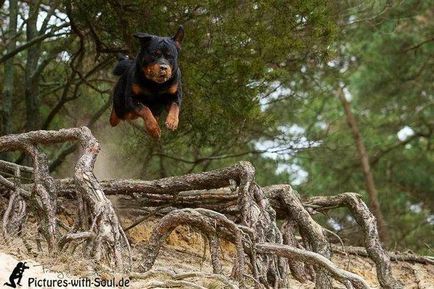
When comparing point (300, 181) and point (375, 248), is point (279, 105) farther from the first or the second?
point (375, 248)

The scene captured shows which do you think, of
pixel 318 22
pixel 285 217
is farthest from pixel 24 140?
pixel 318 22

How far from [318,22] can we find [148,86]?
222 cm

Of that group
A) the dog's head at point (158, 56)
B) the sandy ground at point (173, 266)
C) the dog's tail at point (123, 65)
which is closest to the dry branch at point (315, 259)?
the sandy ground at point (173, 266)

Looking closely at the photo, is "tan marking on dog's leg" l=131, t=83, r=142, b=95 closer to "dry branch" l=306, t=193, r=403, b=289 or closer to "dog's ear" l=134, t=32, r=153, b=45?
"dog's ear" l=134, t=32, r=153, b=45

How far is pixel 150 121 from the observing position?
7594 millimetres

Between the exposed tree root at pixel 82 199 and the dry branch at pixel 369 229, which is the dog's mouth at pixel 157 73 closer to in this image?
the exposed tree root at pixel 82 199

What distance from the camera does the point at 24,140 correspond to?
245 inches

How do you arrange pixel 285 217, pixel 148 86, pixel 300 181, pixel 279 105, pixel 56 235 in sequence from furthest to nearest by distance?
pixel 300 181, pixel 279 105, pixel 148 86, pixel 285 217, pixel 56 235

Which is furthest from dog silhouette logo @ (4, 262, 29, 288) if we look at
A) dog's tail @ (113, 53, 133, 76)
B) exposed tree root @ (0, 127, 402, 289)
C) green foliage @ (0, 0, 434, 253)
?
green foliage @ (0, 0, 434, 253)

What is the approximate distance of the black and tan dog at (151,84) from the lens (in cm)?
743

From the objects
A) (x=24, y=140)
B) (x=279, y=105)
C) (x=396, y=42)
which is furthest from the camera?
(x=396, y=42)

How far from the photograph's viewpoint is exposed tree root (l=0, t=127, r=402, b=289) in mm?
5184

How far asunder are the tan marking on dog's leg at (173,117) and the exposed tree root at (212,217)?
2.12 feet

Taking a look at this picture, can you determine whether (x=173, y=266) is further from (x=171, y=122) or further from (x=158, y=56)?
(x=158, y=56)
